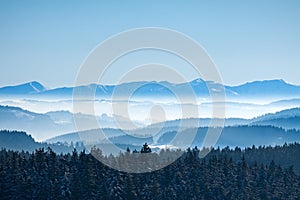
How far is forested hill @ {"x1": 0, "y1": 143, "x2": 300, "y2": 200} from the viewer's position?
342 ft

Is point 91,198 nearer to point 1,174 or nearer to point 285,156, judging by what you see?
point 1,174

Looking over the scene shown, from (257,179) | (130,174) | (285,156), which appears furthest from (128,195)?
(285,156)

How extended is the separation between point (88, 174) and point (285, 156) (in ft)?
342

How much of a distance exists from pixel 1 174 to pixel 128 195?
78.8 ft

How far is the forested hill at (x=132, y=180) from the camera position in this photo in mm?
104188

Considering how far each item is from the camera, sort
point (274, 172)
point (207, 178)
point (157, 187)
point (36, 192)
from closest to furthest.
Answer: point (36, 192)
point (157, 187)
point (207, 178)
point (274, 172)

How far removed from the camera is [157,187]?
4336 inches

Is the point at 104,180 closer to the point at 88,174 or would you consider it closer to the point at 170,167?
the point at 88,174

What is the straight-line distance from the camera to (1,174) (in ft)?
339

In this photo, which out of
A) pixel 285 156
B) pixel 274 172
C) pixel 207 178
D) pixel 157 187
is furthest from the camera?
pixel 285 156

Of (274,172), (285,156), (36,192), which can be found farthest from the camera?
(285,156)

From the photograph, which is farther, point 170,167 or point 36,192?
point 170,167

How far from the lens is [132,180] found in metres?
108

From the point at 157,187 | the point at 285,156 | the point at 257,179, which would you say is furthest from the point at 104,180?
the point at 285,156
